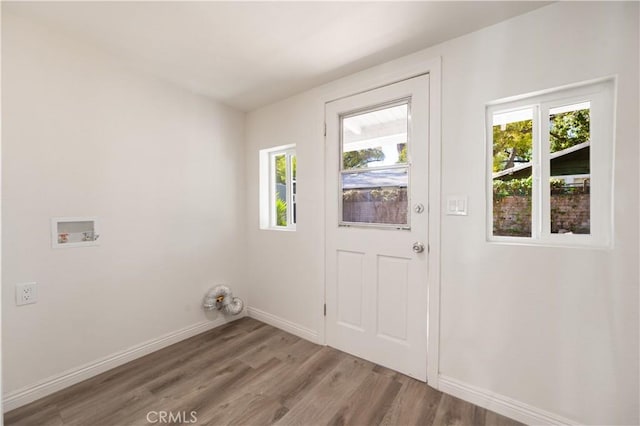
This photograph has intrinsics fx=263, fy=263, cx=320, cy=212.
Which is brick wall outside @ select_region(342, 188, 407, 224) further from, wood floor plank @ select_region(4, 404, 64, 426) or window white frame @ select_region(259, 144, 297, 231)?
wood floor plank @ select_region(4, 404, 64, 426)

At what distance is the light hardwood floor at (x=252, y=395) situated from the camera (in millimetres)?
1498

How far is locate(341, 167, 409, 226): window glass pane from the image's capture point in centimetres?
194

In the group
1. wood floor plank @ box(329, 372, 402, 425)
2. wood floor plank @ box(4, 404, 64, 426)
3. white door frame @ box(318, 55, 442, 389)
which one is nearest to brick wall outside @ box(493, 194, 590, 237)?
white door frame @ box(318, 55, 442, 389)

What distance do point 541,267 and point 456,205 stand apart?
54 centimetres

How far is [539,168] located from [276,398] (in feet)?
6.90

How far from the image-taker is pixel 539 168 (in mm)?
1517

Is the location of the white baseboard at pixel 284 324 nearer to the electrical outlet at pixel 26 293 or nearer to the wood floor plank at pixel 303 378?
the wood floor plank at pixel 303 378

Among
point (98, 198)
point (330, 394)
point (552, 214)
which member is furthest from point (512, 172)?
point (98, 198)

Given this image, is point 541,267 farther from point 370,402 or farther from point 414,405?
point 370,402

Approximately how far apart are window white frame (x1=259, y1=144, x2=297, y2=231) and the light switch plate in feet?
5.09

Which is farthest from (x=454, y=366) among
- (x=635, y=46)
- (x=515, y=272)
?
(x=635, y=46)

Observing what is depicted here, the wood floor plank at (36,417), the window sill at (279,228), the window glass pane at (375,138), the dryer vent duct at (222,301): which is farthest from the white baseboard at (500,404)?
the wood floor plank at (36,417)

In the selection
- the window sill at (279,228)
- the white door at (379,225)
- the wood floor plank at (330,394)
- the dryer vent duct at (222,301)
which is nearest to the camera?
the wood floor plank at (330,394)

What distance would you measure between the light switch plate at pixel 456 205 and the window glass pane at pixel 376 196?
30 centimetres
